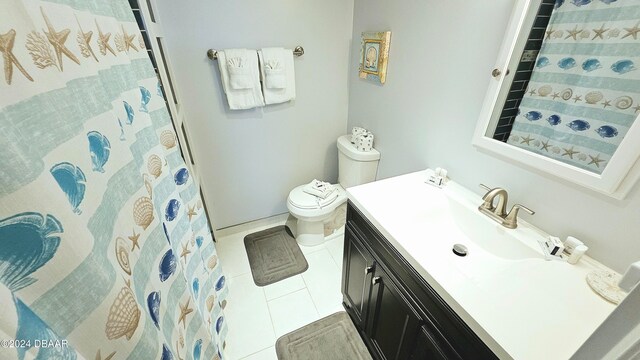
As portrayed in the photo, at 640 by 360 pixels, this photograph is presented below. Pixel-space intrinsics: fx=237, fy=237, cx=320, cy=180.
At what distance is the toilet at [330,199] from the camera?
1.77 metres

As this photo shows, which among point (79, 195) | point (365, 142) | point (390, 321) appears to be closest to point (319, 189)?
point (365, 142)

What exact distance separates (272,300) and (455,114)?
155 centimetres

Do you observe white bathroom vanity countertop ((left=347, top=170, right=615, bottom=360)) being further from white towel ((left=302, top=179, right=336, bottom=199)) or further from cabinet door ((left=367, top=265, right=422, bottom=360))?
white towel ((left=302, top=179, right=336, bottom=199))

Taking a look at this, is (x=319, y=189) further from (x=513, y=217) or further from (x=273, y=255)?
(x=513, y=217)

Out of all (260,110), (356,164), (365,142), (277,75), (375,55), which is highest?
(375,55)

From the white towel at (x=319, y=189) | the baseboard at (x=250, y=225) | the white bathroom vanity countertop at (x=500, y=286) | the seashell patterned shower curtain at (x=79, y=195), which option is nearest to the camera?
the seashell patterned shower curtain at (x=79, y=195)

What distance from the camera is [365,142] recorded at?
175 cm

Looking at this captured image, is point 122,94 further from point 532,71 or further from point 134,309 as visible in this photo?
point 532,71

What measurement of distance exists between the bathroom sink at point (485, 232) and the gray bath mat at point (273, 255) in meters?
1.16

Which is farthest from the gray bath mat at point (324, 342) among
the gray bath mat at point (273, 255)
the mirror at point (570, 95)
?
the mirror at point (570, 95)

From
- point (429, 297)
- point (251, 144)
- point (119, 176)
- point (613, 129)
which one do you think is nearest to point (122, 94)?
point (119, 176)

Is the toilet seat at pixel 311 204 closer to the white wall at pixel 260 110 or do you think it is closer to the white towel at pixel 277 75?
the white wall at pixel 260 110

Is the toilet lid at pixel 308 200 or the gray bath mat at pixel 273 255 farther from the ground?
the toilet lid at pixel 308 200

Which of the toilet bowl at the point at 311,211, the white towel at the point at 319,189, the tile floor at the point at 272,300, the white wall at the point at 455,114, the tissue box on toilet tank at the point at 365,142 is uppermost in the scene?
the white wall at the point at 455,114
